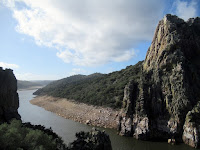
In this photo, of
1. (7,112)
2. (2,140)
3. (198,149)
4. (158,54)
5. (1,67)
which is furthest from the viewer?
(158,54)

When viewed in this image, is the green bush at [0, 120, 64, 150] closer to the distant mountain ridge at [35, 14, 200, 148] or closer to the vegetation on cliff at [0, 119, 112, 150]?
the vegetation on cliff at [0, 119, 112, 150]

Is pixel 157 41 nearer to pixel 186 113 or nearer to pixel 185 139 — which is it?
pixel 186 113

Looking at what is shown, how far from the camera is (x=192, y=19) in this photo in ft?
127

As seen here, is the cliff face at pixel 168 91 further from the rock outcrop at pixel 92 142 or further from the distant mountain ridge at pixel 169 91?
the rock outcrop at pixel 92 142

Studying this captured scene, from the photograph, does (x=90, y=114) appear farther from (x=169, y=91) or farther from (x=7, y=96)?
(x=7, y=96)

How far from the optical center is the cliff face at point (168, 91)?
1048 inches

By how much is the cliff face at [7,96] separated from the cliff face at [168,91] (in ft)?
63.6

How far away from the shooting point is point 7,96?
82.8 ft

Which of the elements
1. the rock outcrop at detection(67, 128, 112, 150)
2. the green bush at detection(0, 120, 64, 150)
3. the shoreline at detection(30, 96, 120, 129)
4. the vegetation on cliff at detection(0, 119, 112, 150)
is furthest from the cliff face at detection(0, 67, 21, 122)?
the shoreline at detection(30, 96, 120, 129)

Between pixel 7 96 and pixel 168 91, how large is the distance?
27372 mm

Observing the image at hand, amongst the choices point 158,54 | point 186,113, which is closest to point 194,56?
point 158,54

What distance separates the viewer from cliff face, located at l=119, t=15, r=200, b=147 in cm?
2663

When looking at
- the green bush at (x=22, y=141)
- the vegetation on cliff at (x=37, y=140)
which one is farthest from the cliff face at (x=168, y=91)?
the green bush at (x=22, y=141)

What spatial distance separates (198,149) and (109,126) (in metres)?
18.0
